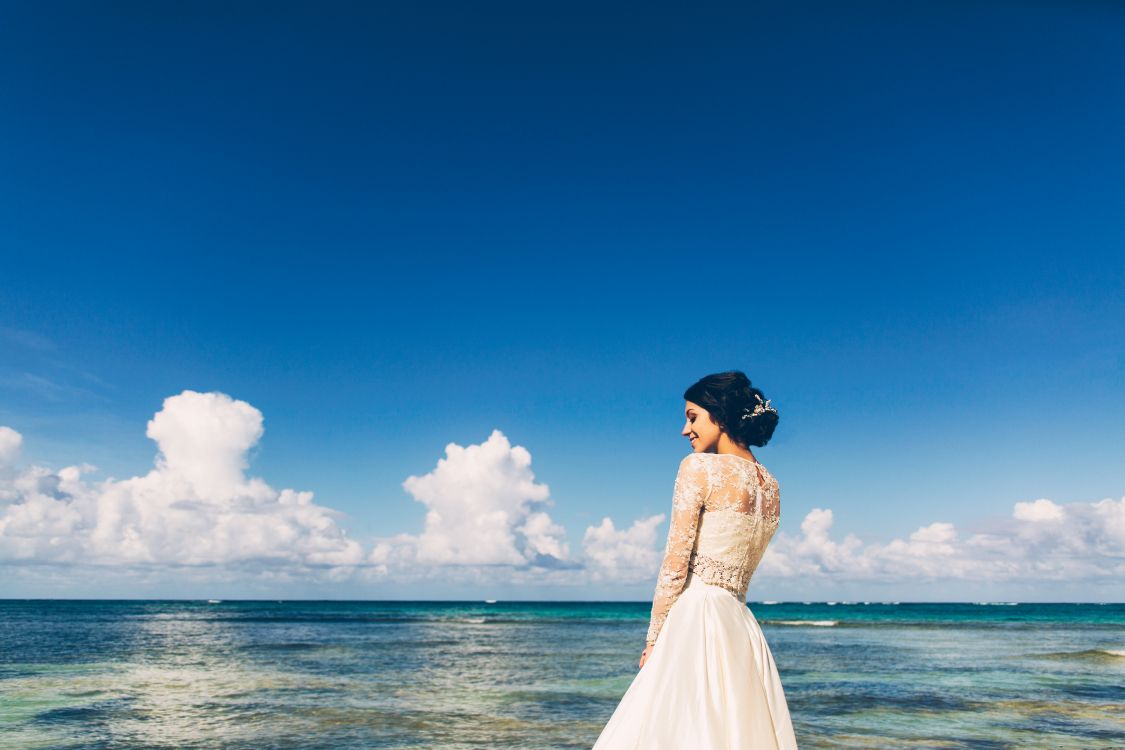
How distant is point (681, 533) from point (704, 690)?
0.73 metres

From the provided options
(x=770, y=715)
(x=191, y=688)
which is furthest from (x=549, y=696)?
(x=770, y=715)

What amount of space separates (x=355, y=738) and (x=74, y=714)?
17.1ft

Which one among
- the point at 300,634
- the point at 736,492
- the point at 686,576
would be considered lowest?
the point at 300,634

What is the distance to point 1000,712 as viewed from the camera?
13.3 m

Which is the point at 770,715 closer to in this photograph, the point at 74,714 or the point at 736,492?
the point at 736,492

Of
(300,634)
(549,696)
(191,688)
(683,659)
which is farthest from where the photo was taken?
(300,634)

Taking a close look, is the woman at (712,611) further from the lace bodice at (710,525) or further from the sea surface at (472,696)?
the sea surface at (472,696)

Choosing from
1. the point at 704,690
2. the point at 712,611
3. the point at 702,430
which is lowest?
the point at 704,690

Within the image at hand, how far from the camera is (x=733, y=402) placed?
3891mm

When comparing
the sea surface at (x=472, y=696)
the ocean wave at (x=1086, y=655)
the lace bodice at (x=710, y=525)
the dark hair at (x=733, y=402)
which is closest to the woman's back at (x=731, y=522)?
the lace bodice at (x=710, y=525)

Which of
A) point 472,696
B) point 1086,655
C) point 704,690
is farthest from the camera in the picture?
point 1086,655

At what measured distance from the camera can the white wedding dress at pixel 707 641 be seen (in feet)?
12.1

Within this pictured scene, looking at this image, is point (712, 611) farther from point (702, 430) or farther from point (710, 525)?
point (702, 430)

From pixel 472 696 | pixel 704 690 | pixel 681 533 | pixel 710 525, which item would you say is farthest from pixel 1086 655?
pixel 681 533
